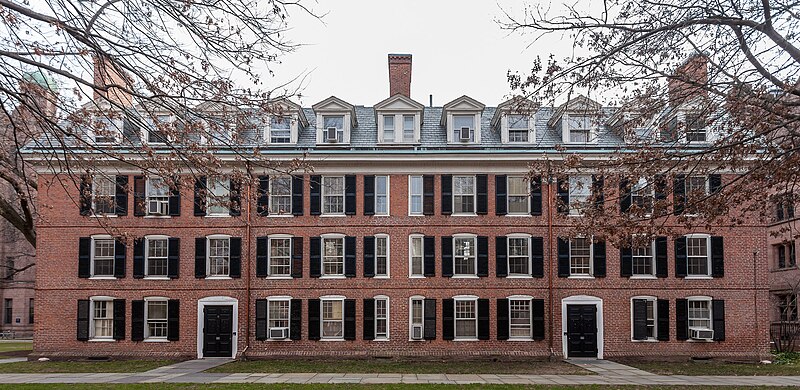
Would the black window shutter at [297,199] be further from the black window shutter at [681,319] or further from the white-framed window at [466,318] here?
the black window shutter at [681,319]

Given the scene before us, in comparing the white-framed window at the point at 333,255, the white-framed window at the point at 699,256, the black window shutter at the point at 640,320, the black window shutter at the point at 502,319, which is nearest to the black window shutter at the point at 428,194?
the white-framed window at the point at 333,255

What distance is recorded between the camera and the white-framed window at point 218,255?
27.3 metres

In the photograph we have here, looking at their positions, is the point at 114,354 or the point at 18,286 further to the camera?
the point at 18,286

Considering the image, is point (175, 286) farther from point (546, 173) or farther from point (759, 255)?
point (759, 255)

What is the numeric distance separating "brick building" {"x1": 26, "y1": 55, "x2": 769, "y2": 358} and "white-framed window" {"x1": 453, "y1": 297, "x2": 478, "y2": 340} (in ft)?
0.17

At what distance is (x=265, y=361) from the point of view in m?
26.2

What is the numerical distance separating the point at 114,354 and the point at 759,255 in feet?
80.5

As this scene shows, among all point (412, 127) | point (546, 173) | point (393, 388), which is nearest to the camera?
point (546, 173)

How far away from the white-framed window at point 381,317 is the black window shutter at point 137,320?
8764 millimetres

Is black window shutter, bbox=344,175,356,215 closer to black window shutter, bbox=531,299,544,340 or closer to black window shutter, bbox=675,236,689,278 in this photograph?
black window shutter, bbox=531,299,544,340

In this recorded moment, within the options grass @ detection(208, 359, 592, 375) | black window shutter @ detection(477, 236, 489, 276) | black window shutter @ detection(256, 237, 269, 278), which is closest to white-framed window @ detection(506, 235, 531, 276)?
black window shutter @ detection(477, 236, 489, 276)

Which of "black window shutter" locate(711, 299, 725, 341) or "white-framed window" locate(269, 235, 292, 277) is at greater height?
"white-framed window" locate(269, 235, 292, 277)

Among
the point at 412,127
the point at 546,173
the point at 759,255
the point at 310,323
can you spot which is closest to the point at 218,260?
the point at 310,323

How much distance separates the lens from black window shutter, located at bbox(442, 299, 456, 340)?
26.8 metres
